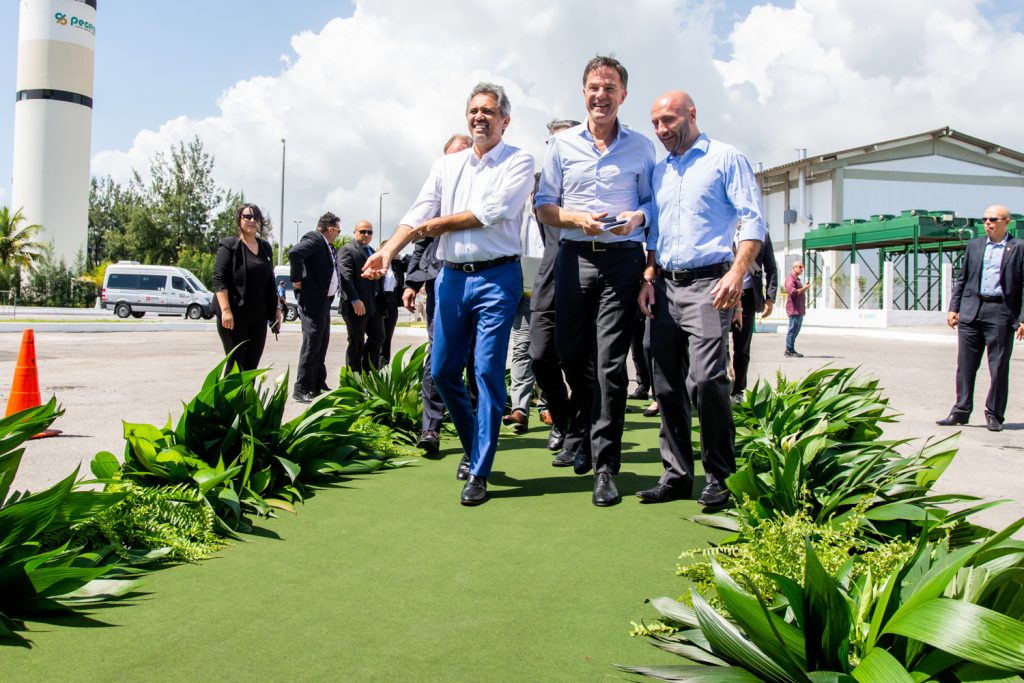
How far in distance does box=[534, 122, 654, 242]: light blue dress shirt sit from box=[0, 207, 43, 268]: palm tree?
147 ft

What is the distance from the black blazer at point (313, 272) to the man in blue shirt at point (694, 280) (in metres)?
5.25

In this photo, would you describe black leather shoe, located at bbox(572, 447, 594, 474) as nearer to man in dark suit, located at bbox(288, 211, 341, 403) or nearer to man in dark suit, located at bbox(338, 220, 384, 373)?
man in dark suit, located at bbox(338, 220, 384, 373)

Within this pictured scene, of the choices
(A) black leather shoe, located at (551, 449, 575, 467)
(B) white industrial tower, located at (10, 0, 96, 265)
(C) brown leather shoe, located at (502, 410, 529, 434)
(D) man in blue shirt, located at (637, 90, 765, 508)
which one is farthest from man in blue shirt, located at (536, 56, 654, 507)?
(B) white industrial tower, located at (10, 0, 96, 265)

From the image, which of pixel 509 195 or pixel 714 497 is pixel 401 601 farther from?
pixel 509 195

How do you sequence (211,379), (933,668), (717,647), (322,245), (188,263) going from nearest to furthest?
(933,668) → (717,647) → (211,379) → (322,245) → (188,263)

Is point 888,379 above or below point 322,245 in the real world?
below

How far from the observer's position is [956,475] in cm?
528

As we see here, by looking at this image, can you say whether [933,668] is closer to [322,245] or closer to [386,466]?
[386,466]

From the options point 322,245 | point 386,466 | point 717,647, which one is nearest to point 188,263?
point 322,245

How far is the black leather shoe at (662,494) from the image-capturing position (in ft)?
13.8

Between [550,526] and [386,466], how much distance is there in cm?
165

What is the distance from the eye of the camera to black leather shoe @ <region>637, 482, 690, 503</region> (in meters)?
4.20

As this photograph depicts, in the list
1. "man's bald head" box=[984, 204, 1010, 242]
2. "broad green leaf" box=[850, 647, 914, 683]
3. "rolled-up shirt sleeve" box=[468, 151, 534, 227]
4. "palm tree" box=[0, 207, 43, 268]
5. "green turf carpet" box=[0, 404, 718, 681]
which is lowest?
"green turf carpet" box=[0, 404, 718, 681]

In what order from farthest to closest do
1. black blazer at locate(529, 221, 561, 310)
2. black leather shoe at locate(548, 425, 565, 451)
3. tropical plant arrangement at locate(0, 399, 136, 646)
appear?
black leather shoe at locate(548, 425, 565, 451), black blazer at locate(529, 221, 561, 310), tropical plant arrangement at locate(0, 399, 136, 646)
